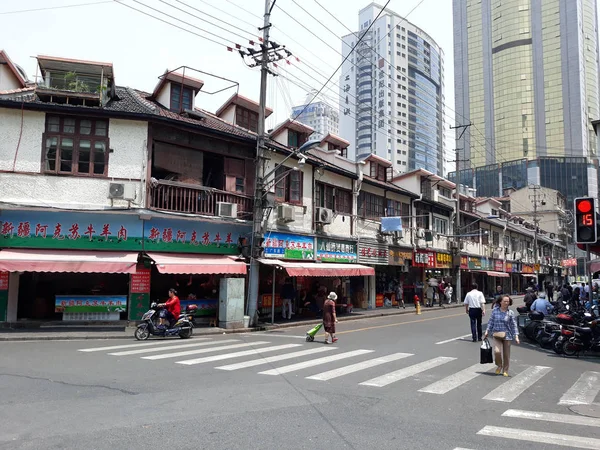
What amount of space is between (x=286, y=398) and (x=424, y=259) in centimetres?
2785

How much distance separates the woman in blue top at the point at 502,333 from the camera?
9.86 m

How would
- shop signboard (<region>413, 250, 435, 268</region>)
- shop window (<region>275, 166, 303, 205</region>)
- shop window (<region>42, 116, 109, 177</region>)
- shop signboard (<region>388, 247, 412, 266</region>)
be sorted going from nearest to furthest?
shop window (<region>42, 116, 109, 177</region>) < shop window (<region>275, 166, 303, 205</region>) < shop signboard (<region>388, 247, 412, 266</region>) < shop signboard (<region>413, 250, 435, 268</region>)

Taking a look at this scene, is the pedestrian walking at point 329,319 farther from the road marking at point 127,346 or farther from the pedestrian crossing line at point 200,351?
the road marking at point 127,346

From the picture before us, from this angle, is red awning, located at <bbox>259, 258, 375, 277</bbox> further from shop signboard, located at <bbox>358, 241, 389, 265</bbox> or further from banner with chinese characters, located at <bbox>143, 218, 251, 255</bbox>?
shop signboard, located at <bbox>358, 241, 389, 265</bbox>

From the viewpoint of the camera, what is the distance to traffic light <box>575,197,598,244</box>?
11.1 metres

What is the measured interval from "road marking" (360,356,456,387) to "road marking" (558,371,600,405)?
271cm

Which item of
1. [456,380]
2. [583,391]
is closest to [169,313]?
[456,380]

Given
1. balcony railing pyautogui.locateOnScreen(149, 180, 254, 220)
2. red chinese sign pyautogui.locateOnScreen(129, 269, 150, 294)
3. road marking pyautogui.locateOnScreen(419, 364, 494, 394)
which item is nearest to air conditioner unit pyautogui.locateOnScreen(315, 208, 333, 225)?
balcony railing pyautogui.locateOnScreen(149, 180, 254, 220)

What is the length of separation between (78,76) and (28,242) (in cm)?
654

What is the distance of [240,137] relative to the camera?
1991 cm

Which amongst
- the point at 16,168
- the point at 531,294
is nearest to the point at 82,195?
the point at 16,168

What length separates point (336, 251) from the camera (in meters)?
25.3

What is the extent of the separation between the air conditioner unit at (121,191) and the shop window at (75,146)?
0.78 metres

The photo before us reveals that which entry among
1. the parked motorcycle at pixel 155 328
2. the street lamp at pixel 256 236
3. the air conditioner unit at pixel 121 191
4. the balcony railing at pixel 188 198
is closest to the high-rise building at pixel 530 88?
the street lamp at pixel 256 236
